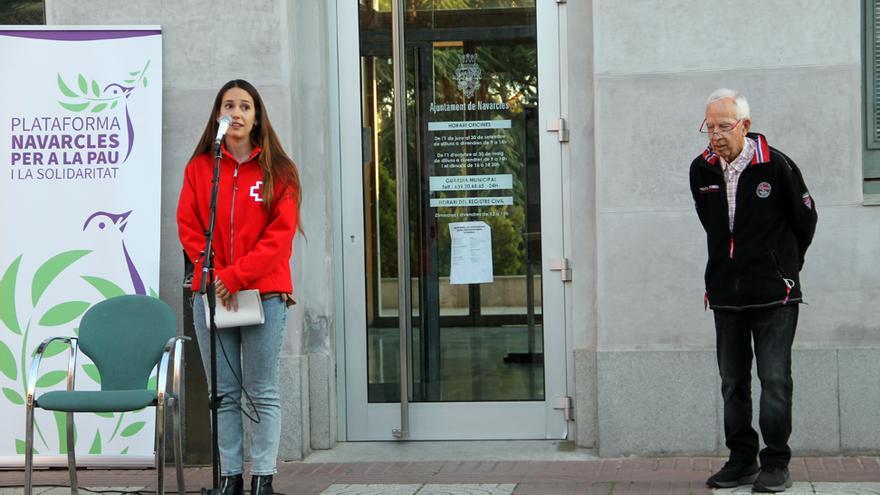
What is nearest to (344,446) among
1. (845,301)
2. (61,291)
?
(61,291)

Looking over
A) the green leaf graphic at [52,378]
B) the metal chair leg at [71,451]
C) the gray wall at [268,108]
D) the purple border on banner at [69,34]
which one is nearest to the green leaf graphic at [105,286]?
the gray wall at [268,108]

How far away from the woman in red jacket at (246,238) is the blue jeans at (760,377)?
205 centimetres

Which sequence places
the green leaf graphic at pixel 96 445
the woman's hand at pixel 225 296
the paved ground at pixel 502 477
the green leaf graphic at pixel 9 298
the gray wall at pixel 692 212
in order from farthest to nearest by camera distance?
the green leaf graphic at pixel 9 298 → the green leaf graphic at pixel 96 445 → the gray wall at pixel 692 212 → the paved ground at pixel 502 477 → the woman's hand at pixel 225 296

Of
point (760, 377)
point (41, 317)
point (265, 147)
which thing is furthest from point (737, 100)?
point (41, 317)

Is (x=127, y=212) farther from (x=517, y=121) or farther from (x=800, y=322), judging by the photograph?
(x=800, y=322)

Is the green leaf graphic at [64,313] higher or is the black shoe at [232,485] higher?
the green leaf graphic at [64,313]

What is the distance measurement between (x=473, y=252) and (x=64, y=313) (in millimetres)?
2344

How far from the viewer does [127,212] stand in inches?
271

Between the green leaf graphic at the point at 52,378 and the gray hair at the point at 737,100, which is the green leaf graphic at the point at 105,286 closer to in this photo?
the green leaf graphic at the point at 52,378

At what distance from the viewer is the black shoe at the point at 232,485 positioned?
5.73m

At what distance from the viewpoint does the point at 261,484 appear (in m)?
5.66

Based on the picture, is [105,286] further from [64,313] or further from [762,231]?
[762,231]

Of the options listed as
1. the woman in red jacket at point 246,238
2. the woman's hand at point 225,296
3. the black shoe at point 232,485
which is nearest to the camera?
the woman's hand at point 225,296

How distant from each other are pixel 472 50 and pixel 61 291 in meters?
2.72
